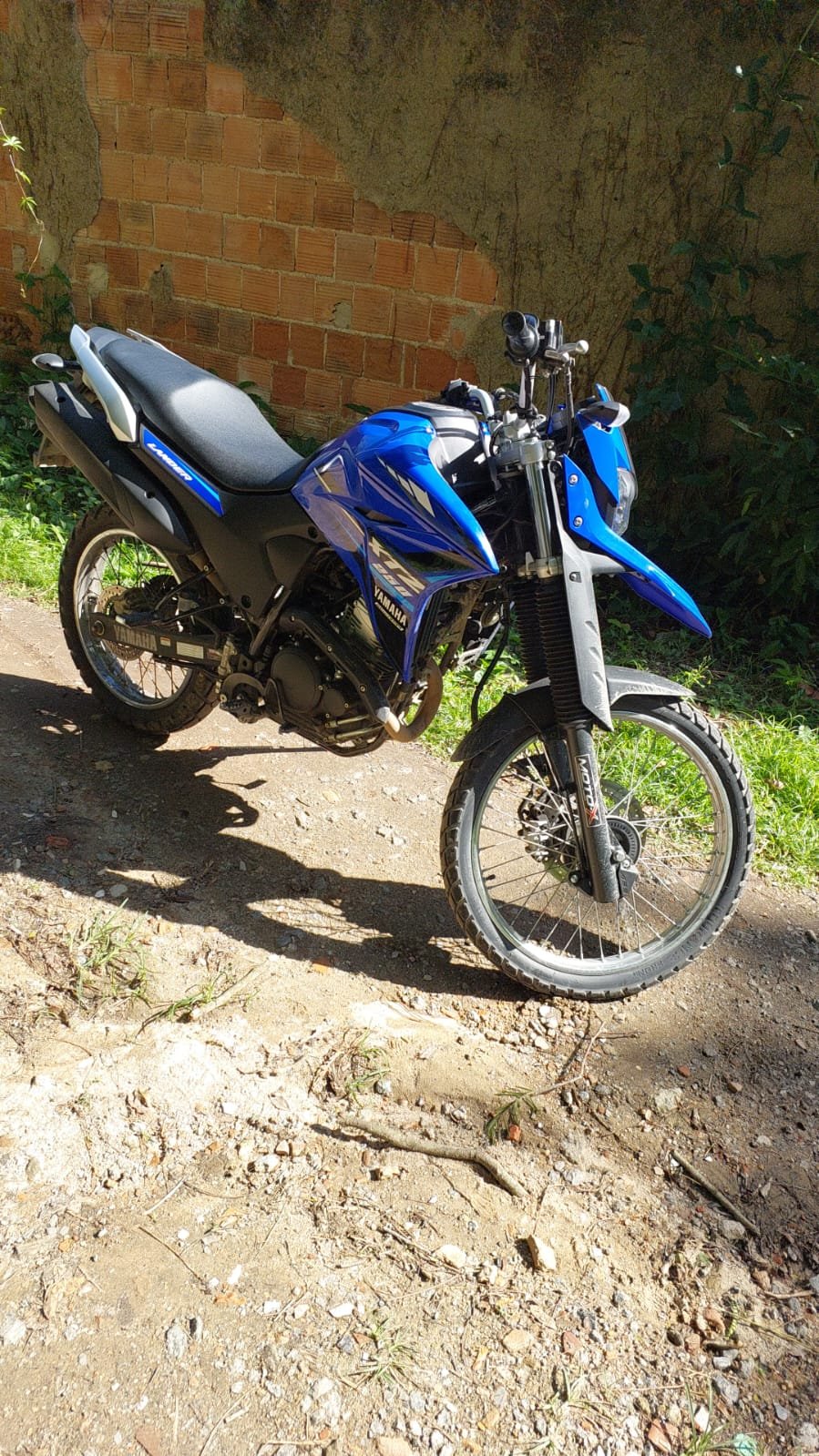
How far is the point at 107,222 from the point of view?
632 cm

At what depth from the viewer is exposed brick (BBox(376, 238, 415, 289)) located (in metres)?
5.47

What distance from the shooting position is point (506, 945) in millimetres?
2980

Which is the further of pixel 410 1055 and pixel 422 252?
pixel 422 252

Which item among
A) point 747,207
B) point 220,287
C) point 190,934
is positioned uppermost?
point 747,207

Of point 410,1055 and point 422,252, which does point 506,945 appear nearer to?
point 410,1055

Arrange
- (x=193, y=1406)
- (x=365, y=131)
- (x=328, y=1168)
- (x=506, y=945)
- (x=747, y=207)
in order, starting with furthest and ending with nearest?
(x=365, y=131)
(x=747, y=207)
(x=506, y=945)
(x=328, y=1168)
(x=193, y=1406)

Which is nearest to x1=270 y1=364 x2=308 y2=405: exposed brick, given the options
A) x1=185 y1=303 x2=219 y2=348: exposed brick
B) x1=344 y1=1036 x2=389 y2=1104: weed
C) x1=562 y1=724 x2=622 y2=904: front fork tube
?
x1=185 y1=303 x2=219 y2=348: exposed brick

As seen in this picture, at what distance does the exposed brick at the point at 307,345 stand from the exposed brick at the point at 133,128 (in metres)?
1.27

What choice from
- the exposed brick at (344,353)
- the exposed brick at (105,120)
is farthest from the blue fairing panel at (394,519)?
the exposed brick at (105,120)

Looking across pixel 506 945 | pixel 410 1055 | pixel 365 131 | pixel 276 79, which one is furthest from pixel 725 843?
pixel 276 79

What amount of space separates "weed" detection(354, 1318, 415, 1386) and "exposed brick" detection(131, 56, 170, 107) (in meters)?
5.79

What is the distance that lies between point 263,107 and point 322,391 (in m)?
1.33

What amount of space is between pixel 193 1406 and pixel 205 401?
2.53 metres

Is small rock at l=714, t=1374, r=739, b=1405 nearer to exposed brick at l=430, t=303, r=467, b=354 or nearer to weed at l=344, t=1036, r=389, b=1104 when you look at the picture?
weed at l=344, t=1036, r=389, b=1104
